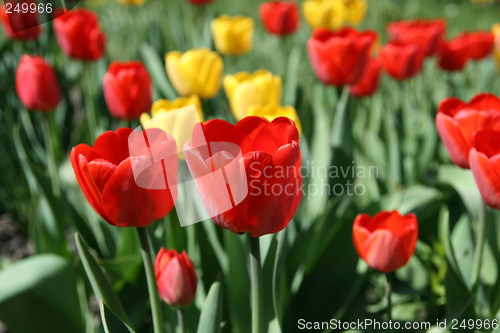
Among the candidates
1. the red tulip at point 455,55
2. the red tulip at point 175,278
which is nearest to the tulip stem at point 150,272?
the red tulip at point 175,278

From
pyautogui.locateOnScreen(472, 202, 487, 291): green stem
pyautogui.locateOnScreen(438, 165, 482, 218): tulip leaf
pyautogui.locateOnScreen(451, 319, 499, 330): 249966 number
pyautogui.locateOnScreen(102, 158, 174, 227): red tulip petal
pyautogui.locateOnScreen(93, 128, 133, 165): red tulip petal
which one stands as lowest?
pyautogui.locateOnScreen(451, 319, 499, 330): 249966 number

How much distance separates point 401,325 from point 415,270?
42 cm

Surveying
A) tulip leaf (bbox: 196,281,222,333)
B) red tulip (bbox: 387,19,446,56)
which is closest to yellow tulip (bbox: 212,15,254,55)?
red tulip (bbox: 387,19,446,56)

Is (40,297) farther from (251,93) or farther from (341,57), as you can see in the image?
(341,57)

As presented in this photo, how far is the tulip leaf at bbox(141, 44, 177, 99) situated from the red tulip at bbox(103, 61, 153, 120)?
60cm

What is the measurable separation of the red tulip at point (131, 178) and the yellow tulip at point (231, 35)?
1.53 meters

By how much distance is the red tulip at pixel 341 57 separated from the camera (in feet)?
5.05

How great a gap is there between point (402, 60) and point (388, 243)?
1.01m

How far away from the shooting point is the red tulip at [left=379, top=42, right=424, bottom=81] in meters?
1.78

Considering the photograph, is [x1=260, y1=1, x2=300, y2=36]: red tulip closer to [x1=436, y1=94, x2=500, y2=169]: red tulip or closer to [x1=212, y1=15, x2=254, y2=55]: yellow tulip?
[x1=212, y1=15, x2=254, y2=55]: yellow tulip

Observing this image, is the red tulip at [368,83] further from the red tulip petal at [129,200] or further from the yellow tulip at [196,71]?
the red tulip petal at [129,200]

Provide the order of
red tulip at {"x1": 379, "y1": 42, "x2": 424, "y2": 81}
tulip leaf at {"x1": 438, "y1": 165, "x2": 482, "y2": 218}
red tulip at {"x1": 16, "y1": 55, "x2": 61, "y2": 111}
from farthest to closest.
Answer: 1. red tulip at {"x1": 379, "y1": 42, "x2": 424, "y2": 81}
2. red tulip at {"x1": 16, "y1": 55, "x2": 61, "y2": 111}
3. tulip leaf at {"x1": 438, "y1": 165, "x2": 482, "y2": 218}

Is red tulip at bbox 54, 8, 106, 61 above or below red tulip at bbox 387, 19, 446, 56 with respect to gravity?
above

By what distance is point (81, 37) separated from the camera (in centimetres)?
183
